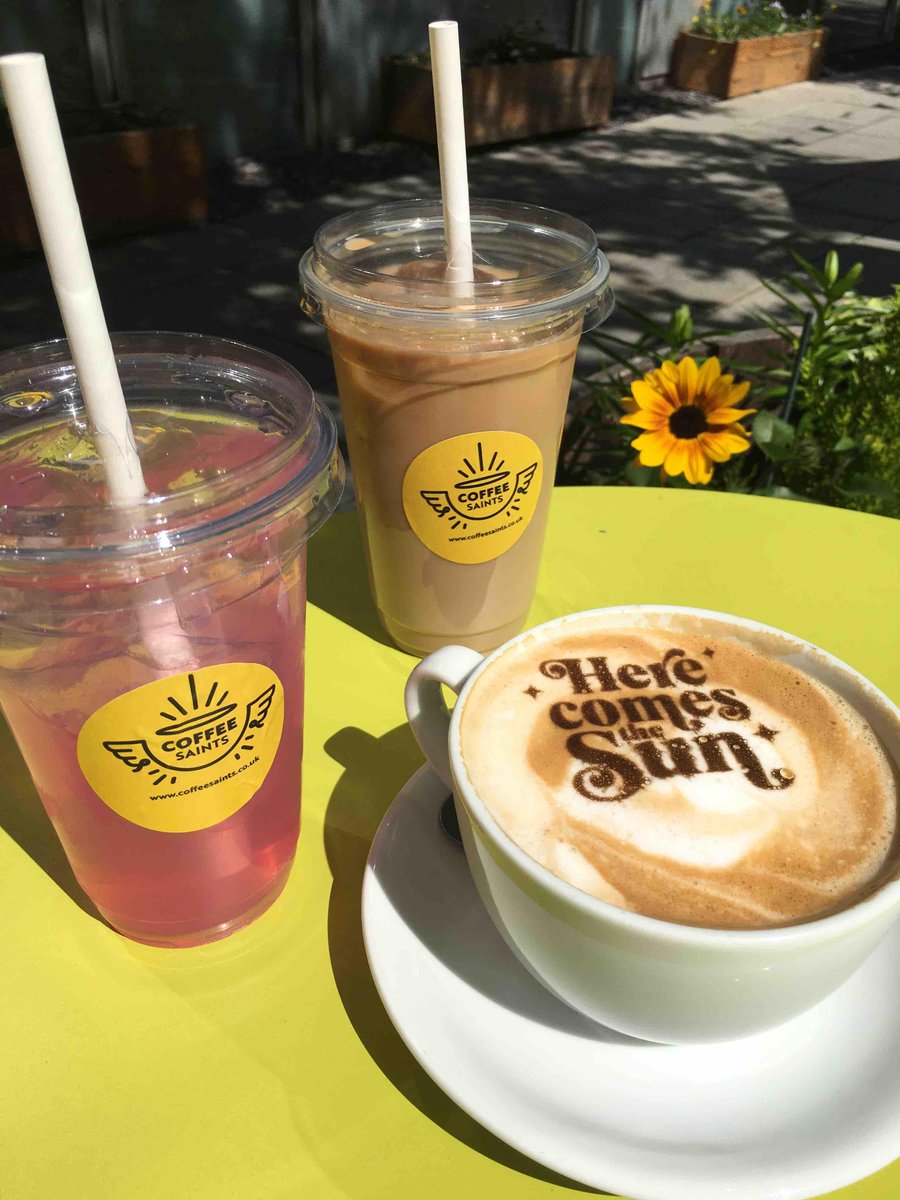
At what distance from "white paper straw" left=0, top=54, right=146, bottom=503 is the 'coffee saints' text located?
35 centimetres

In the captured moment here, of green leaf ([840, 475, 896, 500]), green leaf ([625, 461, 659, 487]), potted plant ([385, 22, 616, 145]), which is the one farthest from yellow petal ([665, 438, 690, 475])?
potted plant ([385, 22, 616, 145])

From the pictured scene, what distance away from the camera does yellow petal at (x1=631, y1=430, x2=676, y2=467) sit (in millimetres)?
1482

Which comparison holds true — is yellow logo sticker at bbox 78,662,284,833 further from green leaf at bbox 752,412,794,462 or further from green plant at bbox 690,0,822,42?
green plant at bbox 690,0,822,42

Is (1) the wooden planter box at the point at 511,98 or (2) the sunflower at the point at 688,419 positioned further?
(1) the wooden planter box at the point at 511,98

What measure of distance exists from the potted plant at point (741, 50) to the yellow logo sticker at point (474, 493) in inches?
302

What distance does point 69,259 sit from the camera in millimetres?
574

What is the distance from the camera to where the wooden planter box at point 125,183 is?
4.21 metres

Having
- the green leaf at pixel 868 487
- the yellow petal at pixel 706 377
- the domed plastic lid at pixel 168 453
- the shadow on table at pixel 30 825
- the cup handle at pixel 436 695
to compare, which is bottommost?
the green leaf at pixel 868 487

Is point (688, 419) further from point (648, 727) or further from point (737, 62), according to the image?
point (737, 62)

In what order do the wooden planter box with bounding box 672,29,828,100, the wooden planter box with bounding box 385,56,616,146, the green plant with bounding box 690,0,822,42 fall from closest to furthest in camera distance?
1. the wooden planter box with bounding box 385,56,616,146
2. the wooden planter box with bounding box 672,29,828,100
3. the green plant with bounding box 690,0,822,42

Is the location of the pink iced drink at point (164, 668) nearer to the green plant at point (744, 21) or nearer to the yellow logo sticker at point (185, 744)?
the yellow logo sticker at point (185, 744)

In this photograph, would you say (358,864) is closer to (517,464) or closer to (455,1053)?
(455,1053)

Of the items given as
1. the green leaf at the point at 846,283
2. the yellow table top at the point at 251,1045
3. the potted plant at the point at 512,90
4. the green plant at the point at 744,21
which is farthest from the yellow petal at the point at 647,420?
the green plant at the point at 744,21

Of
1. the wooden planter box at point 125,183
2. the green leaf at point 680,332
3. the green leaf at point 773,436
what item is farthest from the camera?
the wooden planter box at point 125,183
